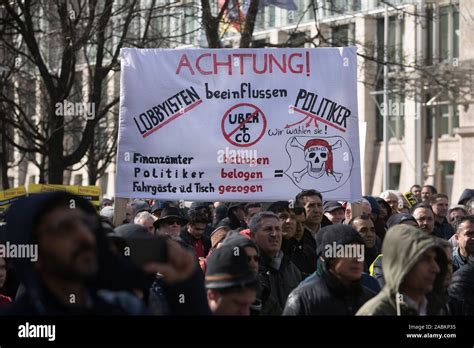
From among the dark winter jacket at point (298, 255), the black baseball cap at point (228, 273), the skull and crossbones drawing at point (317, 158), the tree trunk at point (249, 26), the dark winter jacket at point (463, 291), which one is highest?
the tree trunk at point (249, 26)

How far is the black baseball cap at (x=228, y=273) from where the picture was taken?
453 centimetres

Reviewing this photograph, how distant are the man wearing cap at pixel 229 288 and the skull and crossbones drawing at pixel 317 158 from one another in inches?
230

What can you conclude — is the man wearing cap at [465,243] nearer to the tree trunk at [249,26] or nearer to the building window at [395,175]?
the tree trunk at [249,26]

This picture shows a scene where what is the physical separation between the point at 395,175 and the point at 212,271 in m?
46.6

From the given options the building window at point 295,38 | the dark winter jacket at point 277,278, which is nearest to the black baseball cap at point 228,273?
the dark winter jacket at point 277,278

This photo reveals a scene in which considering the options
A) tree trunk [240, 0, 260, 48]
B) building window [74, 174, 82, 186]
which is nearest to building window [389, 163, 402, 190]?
building window [74, 174, 82, 186]

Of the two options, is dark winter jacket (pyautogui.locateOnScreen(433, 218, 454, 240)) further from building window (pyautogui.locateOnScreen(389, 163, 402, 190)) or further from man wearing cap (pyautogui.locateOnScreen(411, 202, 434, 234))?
building window (pyautogui.locateOnScreen(389, 163, 402, 190))

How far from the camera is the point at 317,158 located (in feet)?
34.8

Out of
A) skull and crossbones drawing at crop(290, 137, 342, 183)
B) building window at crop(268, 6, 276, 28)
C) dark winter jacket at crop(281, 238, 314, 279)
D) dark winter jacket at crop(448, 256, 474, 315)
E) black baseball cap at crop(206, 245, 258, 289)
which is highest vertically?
building window at crop(268, 6, 276, 28)

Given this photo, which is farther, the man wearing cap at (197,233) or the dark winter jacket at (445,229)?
the dark winter jacket at (445,229)

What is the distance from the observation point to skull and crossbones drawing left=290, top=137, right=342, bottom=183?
10.6 metres

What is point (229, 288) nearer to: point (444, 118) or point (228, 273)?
point (228, 273)

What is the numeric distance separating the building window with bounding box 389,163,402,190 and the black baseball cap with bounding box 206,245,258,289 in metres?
45.7

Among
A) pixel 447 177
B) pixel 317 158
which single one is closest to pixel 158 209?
pixel 317 158
